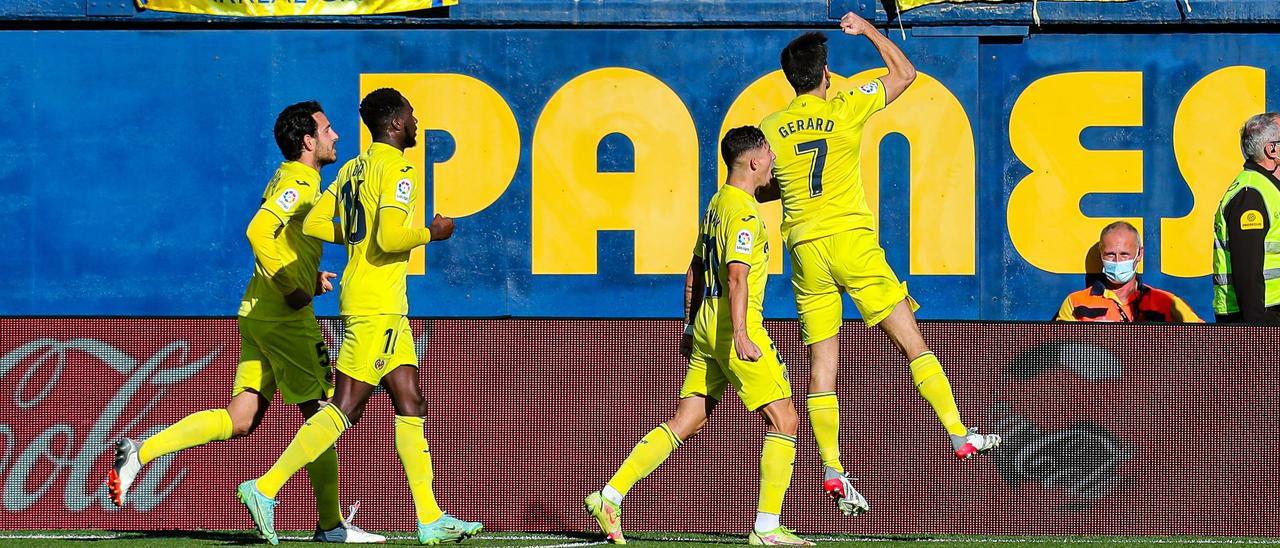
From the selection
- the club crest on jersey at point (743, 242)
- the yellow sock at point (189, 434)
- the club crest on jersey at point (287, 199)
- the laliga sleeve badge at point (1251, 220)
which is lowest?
the yellow sock at point (189, 434)

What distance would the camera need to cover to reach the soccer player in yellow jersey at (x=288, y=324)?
772 cm

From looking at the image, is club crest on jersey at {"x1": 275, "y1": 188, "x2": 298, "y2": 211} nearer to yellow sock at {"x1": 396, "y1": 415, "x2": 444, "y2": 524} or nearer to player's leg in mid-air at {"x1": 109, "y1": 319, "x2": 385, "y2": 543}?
player's leg in mid-air at {"x1": 109, "y1": 319, "x2": 385, "y2": 543}

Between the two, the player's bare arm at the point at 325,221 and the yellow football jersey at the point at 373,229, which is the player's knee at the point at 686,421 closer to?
the yellow football jersey at the point at 373,229

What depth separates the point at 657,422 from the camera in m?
8.54

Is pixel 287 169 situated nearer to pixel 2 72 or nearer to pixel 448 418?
pixel 448 418

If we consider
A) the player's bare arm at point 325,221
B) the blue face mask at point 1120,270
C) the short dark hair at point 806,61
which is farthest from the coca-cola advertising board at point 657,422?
the blue face mask at point 1120,270

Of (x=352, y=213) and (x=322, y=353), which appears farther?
(x=322, y=353)

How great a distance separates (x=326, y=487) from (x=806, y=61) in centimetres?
299

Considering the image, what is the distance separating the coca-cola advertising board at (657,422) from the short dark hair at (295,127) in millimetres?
1076

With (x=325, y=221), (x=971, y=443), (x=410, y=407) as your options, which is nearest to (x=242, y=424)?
(x=410, y=407)

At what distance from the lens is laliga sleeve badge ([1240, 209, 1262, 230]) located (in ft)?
→ 28.7

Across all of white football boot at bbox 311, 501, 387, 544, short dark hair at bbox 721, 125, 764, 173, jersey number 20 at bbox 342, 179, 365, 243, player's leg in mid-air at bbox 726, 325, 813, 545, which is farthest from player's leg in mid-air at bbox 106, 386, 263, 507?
short dark hair at bbox 721, 125, 764, 173

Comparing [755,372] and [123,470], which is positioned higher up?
[755,372]

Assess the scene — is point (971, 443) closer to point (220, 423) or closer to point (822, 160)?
point (822, 160)
